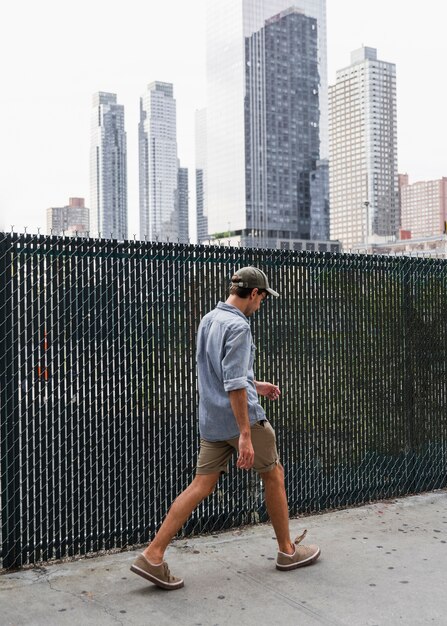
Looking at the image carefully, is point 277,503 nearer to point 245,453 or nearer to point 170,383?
point 245,453

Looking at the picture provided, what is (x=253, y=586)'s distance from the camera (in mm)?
4547

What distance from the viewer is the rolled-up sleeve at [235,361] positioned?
14.1 ft

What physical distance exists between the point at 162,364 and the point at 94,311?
0.67 m

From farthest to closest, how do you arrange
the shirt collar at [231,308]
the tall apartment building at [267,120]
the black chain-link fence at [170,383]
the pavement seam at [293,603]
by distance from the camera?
the tall apartment building at [267,120]
the black chain-link fence at [170,383]
the shirt collar at [231,308]
the pavement seam at [293,603]

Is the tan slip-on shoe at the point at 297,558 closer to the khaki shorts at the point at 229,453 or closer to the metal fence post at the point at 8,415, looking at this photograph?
the khaki shorts at the point at 229,453

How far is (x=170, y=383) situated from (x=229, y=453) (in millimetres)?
999

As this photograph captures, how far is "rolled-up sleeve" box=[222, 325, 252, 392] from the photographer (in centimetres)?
430

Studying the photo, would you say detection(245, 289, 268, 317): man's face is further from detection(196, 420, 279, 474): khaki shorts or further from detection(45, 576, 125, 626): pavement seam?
detection(45, 576, 125, 626): pavement seam

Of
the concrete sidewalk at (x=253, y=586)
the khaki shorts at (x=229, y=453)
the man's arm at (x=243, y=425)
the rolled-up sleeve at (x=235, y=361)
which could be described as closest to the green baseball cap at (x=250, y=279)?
the rolled-up sleeve at (x=235, y=361)

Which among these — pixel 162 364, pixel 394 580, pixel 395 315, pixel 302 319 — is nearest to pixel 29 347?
pixel 162 364

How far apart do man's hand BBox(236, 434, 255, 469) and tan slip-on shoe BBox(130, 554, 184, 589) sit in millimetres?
814

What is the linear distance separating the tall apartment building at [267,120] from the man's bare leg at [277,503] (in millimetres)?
151837

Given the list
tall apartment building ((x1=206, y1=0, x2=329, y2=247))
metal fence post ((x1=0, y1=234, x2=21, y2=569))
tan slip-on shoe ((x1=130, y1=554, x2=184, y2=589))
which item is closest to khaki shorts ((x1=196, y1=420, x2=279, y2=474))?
tan slip-on shoe ((x1=130, y1=554, x2=184, y2=589))

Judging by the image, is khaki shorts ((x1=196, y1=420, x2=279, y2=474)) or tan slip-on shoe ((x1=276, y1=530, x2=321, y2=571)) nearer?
khaki shorts ((x1=196, y1=420, x2=279, y2=474))
